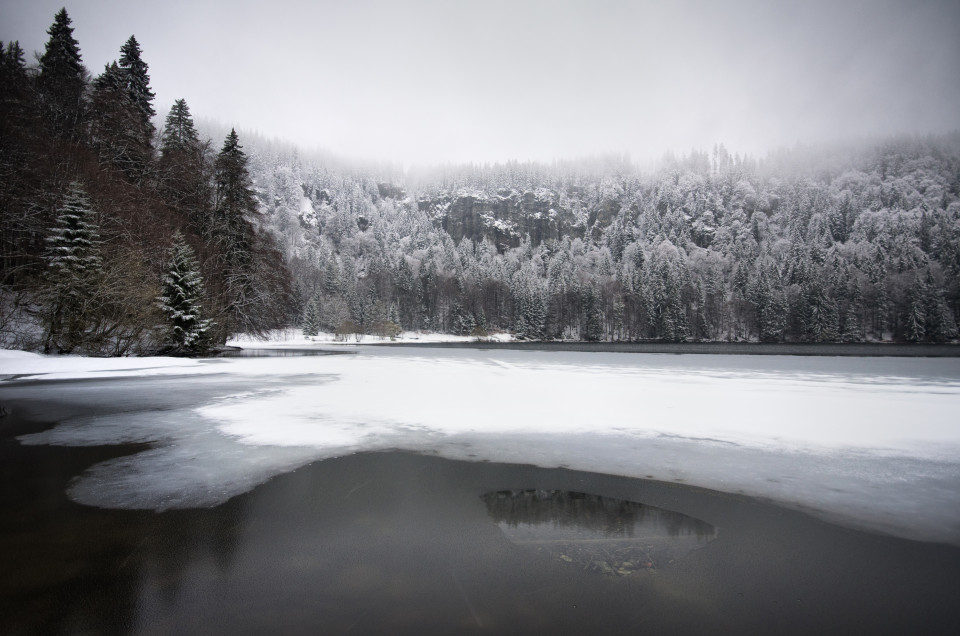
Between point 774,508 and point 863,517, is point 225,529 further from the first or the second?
point 863,517

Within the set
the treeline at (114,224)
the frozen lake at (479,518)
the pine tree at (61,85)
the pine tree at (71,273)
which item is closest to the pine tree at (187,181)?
the treeline at (114,224)

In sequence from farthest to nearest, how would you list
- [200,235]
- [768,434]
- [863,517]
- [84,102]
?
1. [200,235]
2. [84,102]
3. [768,434]
4. [863,517]

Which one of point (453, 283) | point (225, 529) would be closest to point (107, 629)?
point (225, 529)

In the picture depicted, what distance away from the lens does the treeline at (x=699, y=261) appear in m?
79.1

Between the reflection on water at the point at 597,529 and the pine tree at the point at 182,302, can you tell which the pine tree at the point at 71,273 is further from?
the reflection on water at the point at 597,529

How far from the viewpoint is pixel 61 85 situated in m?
29.4

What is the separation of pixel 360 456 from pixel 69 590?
3.87 m

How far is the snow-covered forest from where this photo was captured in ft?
74.6

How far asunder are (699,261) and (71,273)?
467ft

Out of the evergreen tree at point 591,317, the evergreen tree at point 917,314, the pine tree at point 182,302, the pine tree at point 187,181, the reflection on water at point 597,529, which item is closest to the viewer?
the reflection on water at point 597,529

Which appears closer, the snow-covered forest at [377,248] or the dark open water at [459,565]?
the dark open water at [459,565]

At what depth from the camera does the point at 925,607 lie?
9.73 ft

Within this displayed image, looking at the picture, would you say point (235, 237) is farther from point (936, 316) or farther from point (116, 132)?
point (936, 316)

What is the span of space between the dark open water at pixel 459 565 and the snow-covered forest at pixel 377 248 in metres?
23.9
